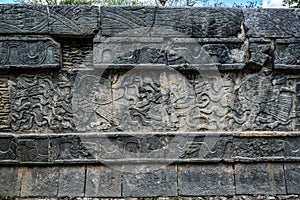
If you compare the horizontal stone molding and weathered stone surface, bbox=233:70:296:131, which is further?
weathered stone surface, bbox=233:70:296:131

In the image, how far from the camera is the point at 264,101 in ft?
12.4

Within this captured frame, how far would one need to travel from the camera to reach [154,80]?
12.4ft

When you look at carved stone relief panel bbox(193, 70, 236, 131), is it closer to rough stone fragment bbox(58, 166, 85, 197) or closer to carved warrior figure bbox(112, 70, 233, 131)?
carved warrior figure bbox(112, 70, 233, 131)

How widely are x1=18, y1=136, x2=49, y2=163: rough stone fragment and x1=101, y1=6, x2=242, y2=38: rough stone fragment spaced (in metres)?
1.46

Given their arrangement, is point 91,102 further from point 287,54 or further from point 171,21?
point 287,54

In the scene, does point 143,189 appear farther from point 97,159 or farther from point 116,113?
point 116,113

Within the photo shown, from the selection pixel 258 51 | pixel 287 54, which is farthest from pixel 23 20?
pixel 287 54

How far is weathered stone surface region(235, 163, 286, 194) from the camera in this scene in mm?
3648

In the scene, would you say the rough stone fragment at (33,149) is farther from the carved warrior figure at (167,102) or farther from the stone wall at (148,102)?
the carved warrior figure at (167,102)

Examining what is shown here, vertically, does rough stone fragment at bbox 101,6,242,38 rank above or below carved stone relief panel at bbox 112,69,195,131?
above

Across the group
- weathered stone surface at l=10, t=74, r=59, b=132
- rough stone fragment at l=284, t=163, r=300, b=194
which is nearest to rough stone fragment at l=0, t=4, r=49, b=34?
weathered stone surface at l=10, t=74, r=59, b=132

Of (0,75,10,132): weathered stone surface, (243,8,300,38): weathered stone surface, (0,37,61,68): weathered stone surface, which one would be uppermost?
(243,8,300,38): weathered stone surface

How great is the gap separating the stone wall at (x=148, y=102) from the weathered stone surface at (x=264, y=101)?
0.01m

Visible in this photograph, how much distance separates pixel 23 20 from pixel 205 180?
281cm
